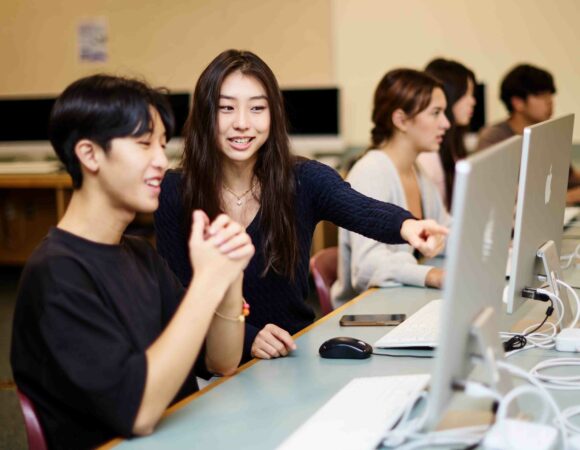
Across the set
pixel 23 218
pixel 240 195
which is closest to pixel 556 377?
pixel 240 195

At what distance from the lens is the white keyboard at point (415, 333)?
172 cm

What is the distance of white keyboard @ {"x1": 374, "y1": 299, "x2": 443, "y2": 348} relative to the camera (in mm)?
1721

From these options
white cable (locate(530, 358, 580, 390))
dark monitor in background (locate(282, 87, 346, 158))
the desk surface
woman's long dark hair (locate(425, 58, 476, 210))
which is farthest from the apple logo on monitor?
the desk surface

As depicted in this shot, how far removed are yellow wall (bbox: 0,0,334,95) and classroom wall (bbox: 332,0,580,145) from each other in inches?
7.1

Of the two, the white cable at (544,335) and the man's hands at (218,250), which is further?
the white cable at (544,335)

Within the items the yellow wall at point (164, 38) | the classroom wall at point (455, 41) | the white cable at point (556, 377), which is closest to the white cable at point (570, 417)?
the white cable at point (556, 377)

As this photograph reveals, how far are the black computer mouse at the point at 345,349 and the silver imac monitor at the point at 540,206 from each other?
0.29m

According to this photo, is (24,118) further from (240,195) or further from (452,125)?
(240,195)

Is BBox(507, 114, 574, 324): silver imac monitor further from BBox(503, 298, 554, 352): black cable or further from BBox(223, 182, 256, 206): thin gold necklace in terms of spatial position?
BBox(223, 182, 256, 206): thin gold necklace

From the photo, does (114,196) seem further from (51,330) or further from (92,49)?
(92,49)

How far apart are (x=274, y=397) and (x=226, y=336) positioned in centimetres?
16

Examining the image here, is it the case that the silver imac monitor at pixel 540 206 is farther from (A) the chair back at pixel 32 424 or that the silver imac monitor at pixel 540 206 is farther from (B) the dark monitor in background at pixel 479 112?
(B) the dark monitor in background at pixel 479 112

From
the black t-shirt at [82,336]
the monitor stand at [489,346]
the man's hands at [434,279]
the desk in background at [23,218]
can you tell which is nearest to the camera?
the monitor stand at [489,346]

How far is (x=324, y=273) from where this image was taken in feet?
8.41
